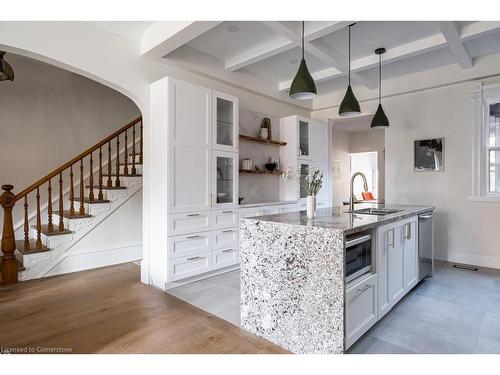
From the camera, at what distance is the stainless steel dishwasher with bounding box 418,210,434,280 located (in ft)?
10.5

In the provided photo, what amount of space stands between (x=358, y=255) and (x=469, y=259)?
3.21 metres

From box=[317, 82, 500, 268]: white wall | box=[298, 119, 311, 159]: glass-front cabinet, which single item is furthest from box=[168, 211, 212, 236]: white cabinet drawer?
box=[317, 82, 500, 268]: white wall

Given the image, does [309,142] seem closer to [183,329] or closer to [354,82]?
[354,82]

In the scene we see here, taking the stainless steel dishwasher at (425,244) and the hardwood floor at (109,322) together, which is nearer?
the hardwood floor at (109,322)

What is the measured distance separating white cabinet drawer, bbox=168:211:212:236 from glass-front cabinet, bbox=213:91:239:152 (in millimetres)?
863

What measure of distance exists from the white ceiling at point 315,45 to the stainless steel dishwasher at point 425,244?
198cm

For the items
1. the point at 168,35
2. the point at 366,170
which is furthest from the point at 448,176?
the point at 366,170

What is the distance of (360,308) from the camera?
2.07 metres

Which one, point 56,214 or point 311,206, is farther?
point 56,214

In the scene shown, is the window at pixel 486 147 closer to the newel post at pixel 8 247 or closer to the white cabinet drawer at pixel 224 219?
the white cabinet drawer at pixel 224 219

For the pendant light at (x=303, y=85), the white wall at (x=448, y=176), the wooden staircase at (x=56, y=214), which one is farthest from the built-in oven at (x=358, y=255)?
the wooden staircase at (x=56, y=214)

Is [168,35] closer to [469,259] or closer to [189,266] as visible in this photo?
[189,266]

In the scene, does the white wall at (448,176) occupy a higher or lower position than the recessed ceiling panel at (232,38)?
lower

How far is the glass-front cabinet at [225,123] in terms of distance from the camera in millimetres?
Answer: 3730
